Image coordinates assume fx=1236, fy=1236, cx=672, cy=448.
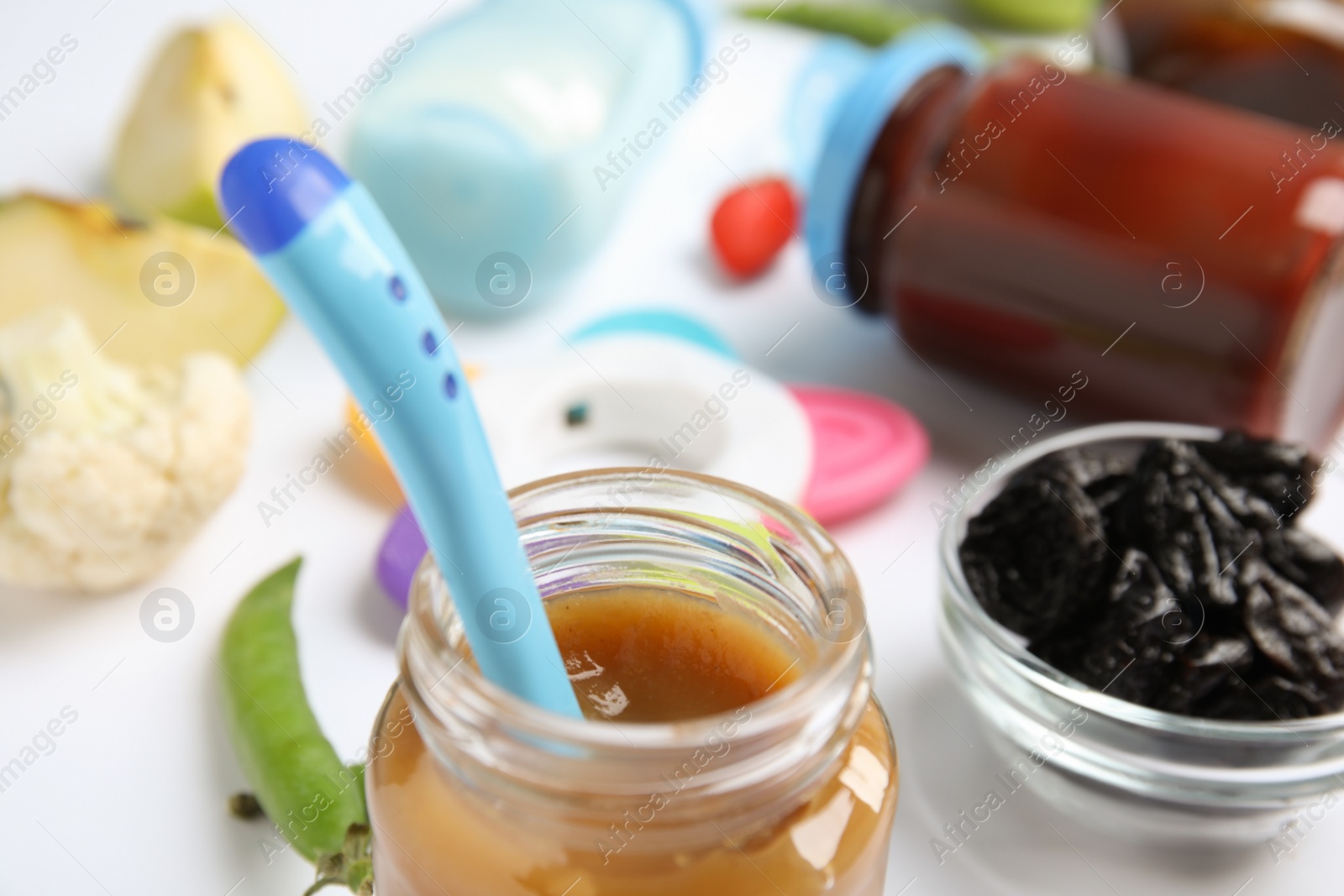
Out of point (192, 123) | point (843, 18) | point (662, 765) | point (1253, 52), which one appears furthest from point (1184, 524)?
point (843, 18)

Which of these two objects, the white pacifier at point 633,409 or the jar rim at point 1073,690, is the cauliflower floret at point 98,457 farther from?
the jar rim at point 1073,690

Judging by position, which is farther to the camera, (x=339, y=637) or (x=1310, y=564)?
(x=339, y=637)

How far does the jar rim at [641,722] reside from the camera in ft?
1.70

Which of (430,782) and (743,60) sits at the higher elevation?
(430,782)

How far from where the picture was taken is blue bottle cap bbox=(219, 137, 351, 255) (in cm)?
45

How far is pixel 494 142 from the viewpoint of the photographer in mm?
1383

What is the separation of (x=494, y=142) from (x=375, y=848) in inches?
36.0

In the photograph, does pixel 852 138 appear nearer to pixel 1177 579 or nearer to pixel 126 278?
pixel 1177 579

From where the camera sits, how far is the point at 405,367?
19.5 inches

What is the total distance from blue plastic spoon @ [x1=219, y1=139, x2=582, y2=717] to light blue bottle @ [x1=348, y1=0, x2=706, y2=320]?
2.91 ft

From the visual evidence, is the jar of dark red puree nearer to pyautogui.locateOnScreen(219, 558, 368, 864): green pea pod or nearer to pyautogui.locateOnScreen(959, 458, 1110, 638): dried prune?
pyautogui.locateOnScreen(959, 458, 1110, 638): dried prune

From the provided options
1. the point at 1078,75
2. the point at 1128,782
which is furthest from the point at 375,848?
the point at 1078,75

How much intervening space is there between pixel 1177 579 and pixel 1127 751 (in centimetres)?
14

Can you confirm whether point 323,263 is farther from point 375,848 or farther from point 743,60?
point 743,60
